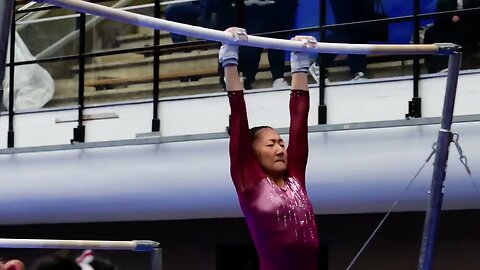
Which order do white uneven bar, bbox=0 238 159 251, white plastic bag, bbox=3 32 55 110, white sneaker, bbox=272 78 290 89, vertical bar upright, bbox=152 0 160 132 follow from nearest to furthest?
white uneven bar, bbox=0 238 159 251, white sneaker, bbox=272 78 290 89, vertical bar upright, bbox=152 0 160 132, white plastic bag, bbox=3 32 55 110

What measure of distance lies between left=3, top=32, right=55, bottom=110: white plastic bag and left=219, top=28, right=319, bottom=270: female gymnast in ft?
11.3

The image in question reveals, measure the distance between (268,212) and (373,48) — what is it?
2.33 feet

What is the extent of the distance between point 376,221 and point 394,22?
1253 millimetres

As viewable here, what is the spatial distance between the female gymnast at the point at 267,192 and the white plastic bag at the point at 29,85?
3.46 meters

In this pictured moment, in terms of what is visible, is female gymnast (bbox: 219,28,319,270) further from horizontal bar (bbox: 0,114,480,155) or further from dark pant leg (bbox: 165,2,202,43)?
dark pant leg (bbox: 165,2,202,43)

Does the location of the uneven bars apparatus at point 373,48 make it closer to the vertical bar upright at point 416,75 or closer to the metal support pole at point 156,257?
the metal support pole at point 156,257

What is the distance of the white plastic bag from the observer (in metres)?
6.21

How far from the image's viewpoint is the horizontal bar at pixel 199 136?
4.50m

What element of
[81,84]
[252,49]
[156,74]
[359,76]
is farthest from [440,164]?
[81,84]

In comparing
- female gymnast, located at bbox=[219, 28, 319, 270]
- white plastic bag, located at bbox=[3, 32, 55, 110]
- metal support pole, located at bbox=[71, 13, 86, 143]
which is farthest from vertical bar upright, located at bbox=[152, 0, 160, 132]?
female gymnast, located at bbox=[219, 28, 319, 270]

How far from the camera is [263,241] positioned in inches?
116

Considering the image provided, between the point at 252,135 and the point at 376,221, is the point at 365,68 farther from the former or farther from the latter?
the point at 252,135

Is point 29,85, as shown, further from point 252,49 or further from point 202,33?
point 202,33

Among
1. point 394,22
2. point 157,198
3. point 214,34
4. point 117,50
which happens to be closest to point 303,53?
point 214,34
